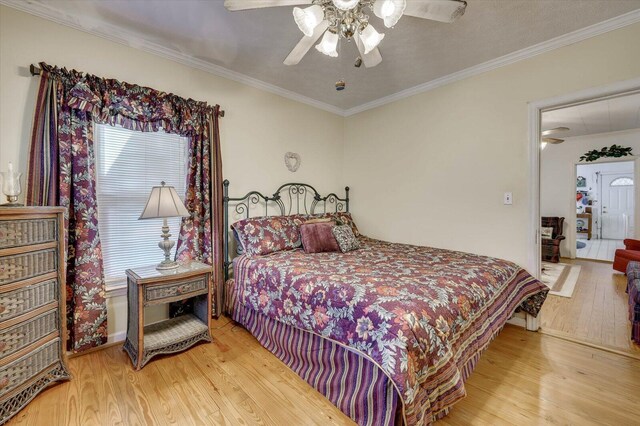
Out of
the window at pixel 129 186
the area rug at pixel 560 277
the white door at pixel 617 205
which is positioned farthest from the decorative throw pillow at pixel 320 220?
the white door at pixel 617 205

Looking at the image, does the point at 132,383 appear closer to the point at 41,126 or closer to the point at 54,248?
the point at 54,248

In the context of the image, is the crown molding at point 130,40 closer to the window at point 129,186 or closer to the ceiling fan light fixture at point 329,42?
the window at point 129,186

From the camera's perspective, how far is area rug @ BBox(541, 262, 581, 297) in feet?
12.0

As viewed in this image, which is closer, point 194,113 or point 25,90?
point 25,90

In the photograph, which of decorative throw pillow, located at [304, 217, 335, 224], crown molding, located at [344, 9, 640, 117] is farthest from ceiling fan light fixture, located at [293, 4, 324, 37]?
crown molding, located at [344, 9, 640, 117]

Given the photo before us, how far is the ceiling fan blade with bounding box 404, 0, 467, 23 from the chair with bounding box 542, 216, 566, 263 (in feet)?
17.5

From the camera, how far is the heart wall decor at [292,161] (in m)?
3.45

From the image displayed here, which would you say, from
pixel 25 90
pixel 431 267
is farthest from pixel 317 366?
pixel 25 90

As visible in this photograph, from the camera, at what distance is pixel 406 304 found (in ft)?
4.55

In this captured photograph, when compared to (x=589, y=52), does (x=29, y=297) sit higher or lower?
lower

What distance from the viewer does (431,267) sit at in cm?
213

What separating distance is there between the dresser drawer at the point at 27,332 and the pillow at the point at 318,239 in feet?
6.08

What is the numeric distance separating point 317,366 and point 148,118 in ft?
7.58

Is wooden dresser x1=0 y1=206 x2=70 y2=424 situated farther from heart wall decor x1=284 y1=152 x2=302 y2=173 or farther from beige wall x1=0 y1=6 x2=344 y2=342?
heart wall decor x1=284 y1=152 x2=302 y2=173
